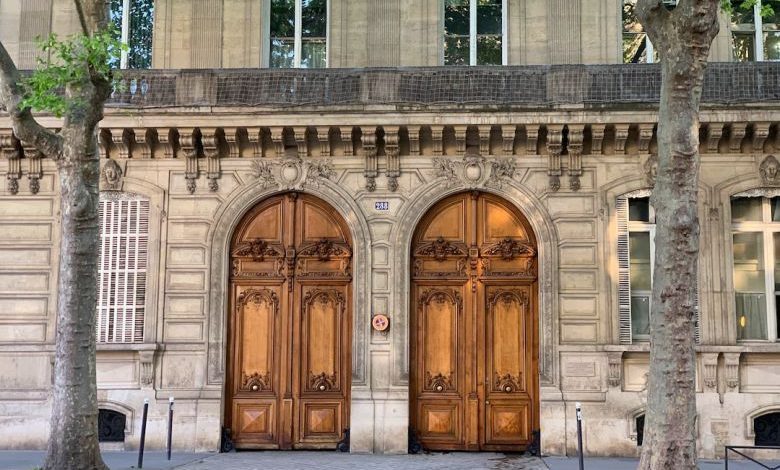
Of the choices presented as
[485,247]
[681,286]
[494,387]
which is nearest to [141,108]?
[485,247]

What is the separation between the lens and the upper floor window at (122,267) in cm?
1545

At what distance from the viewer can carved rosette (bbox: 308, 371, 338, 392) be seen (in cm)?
1534

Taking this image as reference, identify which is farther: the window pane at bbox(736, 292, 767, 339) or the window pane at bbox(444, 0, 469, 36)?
the window pane at bbox(444, 0, 469, 36)

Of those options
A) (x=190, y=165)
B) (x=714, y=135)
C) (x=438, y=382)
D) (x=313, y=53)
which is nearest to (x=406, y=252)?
(x=438, y=382)

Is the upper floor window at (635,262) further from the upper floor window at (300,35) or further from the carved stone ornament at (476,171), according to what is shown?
the upper floor window at (300,35)

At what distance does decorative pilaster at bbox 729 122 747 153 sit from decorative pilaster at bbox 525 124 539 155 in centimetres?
338

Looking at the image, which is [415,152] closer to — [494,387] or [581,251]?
[581,251]

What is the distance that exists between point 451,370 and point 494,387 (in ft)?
2.67

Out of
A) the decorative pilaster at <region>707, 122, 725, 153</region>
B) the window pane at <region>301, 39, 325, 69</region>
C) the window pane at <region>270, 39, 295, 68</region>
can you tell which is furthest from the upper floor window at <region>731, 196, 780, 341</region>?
the window pane at <region>270, 39, 295, 68</region>

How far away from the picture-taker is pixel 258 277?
15.6 m

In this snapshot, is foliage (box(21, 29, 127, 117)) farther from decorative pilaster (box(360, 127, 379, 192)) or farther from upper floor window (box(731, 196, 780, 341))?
upper floor window (box(731, 196, 780, 341))

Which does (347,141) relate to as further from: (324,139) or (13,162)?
(13,162)

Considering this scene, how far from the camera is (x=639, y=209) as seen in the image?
1549 centimetres

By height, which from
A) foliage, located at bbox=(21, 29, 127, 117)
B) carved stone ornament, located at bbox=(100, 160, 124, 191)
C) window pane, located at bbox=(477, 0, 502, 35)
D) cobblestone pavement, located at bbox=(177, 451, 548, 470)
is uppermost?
window pane, located at bbox=(477, 0, 502, 35)
